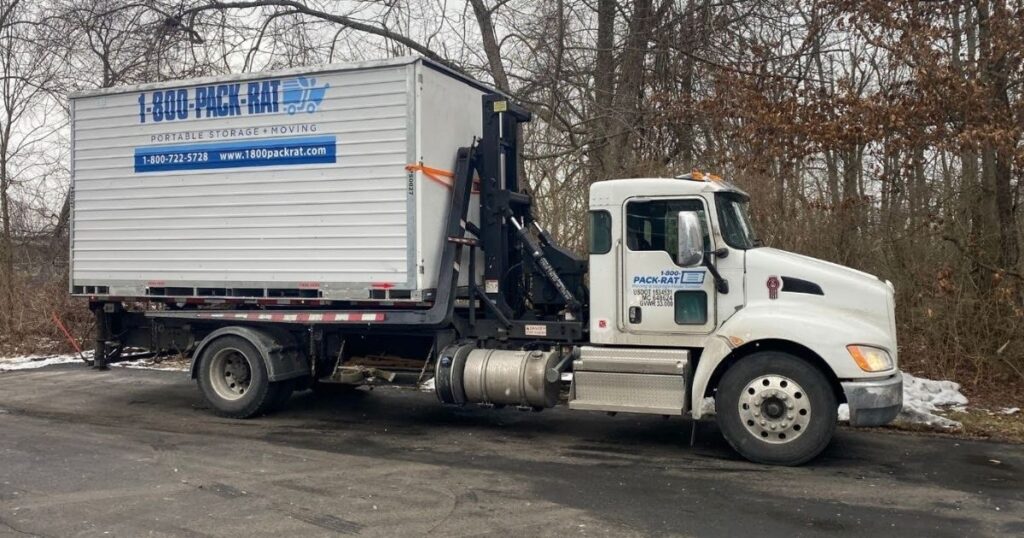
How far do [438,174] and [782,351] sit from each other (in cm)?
382

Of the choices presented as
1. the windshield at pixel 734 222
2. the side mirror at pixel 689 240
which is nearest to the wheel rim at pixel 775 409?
the side mirror at pixel 689 240

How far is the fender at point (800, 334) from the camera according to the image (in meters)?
7.02

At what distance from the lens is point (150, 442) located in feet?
26.5

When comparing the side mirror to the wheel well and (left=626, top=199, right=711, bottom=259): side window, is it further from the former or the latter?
the wheel well

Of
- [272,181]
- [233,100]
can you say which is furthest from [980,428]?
[233,100]

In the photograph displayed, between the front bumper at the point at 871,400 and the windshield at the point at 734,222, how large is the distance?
1.56 meters

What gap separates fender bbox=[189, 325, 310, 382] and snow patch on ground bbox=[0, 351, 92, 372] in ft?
18.9

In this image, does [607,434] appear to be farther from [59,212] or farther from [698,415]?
[59,212]

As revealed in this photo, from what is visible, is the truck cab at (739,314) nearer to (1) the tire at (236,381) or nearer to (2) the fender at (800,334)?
(2) the fender at (800,334)

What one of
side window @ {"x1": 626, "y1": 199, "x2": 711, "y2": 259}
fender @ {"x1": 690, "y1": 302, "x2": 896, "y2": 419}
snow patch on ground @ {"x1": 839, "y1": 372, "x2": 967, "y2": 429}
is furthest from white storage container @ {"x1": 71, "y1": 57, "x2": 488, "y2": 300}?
snow patch on ground @ {"x1": 839, "y1": 372, "x2": 967, "y2": 429}

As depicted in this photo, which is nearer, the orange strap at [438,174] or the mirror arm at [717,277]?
the mirror arm at [717,277]

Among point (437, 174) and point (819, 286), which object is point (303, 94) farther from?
point (819, 286)

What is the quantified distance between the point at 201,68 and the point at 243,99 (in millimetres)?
9245

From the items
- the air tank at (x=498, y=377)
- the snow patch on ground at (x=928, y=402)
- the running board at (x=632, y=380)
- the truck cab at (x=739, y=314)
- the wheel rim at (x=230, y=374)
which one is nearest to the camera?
the truck cab at (x=739, y=314)
